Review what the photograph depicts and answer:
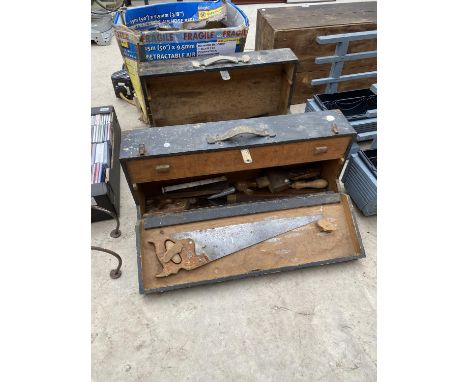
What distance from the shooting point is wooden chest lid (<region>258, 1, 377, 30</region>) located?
347 centimetres

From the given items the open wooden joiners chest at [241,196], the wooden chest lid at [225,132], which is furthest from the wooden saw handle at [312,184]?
the wooden chest lid at [225,132]

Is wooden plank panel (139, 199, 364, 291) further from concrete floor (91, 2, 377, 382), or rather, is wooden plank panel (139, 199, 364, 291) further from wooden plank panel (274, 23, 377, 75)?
wooden plank panel (274, 23, 377, 75)

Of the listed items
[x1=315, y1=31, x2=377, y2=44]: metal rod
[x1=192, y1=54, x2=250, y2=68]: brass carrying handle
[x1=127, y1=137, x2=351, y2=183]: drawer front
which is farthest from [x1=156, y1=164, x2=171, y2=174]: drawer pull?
[x1=315, y1=31, x2=377, y2=44]: metal rod

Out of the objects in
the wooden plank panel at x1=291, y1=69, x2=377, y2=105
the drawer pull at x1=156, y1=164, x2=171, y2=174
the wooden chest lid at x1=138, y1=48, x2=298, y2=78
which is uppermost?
the wooden chest lid at x1=138, y1=48, x2=298, y2=78

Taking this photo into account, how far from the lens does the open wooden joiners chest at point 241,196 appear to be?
6.76 feet

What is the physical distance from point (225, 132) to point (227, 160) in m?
0.21

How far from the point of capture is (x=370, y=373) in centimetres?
197

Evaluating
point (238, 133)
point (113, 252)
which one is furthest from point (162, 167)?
point (113, 252)

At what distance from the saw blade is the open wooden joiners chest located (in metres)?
0.02

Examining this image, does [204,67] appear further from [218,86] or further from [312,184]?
[312,184]

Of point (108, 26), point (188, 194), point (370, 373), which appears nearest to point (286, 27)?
point (188, 194)

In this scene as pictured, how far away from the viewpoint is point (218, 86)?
128 inches

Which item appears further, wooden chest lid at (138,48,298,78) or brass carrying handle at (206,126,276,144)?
wooden chest lid at (138,48,298,78)

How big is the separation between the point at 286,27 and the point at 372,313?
3114 mm
